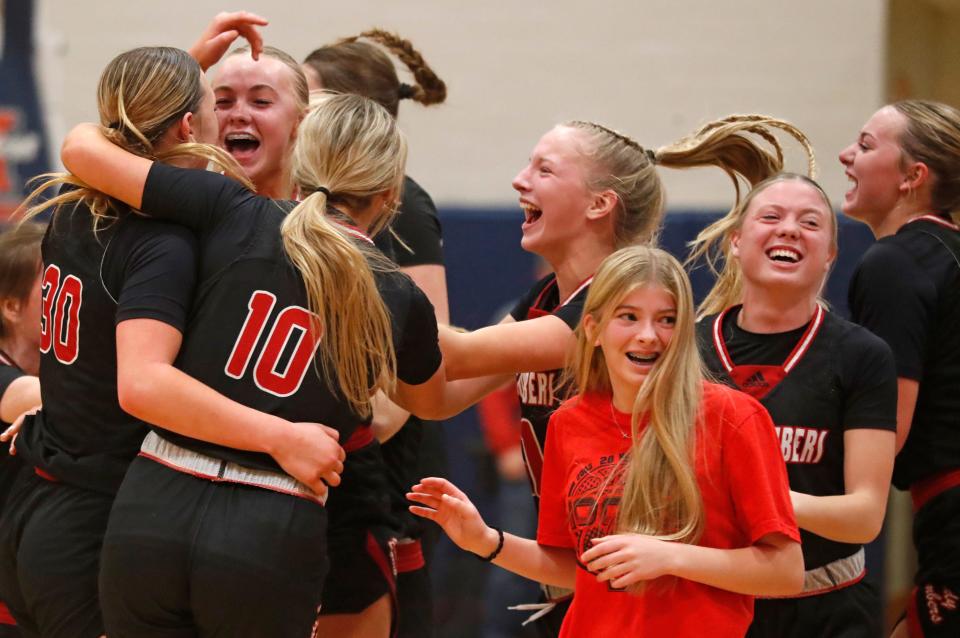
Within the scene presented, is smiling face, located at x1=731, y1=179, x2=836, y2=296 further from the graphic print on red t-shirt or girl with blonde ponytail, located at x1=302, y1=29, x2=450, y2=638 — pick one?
girl with blonde ponytail, located at x1=302, y1=29, x2=450, y2=638

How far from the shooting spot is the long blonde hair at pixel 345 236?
2.48 m

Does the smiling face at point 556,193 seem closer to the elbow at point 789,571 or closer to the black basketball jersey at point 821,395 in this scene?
the black basketball jersey at point 821,395

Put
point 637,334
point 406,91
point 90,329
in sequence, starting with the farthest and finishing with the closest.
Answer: point 406,91, point 90,329, point 637,334

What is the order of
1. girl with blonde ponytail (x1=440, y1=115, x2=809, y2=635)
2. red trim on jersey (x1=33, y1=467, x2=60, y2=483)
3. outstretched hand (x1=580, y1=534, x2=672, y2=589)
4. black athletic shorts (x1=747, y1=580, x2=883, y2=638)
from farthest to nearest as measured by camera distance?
1. girl with blonde ponytail (x1=440, y1=115, x2=809, y2=635)
2. black athletic shorts (x1=747, y1=580, x2=883, y2=638)
3. red trim on jersey (x1=33, y1=467, x2=60, y2=483)
4. outstretched hand (x1=580, y1=534, x2=672, y2=589)

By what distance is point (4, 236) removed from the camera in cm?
361

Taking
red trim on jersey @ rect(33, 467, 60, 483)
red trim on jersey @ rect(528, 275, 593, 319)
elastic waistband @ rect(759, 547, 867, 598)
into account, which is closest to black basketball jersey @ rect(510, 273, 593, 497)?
red trim on jersey @ rect(528, 275, 593, 319)

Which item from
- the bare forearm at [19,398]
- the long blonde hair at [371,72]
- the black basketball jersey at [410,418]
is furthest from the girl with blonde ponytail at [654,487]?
the long blonde hair at [371,72]

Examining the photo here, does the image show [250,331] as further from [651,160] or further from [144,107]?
[651,160]

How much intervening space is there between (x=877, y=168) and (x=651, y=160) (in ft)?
2.15

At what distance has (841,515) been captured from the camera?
2.71 metres

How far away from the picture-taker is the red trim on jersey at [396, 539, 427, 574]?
11.9 ft

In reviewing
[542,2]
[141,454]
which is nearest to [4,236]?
[141,454]

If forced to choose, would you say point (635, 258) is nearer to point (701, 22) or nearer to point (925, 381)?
point (925, 381)

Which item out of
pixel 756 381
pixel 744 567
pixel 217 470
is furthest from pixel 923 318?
pixel 217 470
